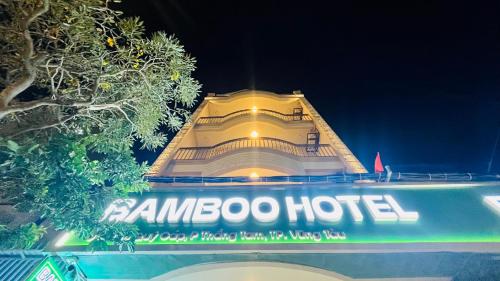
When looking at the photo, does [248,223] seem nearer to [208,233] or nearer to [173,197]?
[208,233]

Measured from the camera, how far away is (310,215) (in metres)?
6.01

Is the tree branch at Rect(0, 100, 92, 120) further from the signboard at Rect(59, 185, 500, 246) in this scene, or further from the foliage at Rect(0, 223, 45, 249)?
the signboard at Rect(59, 185, 500, 246)

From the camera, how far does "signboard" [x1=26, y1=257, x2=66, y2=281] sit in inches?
182

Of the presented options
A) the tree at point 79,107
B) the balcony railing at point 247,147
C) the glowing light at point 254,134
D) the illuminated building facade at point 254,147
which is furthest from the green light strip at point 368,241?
the glowing light at point 254,134

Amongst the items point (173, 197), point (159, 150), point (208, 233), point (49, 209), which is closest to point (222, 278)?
point (208, 233)

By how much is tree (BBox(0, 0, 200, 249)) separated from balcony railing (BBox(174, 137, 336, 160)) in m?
5.99

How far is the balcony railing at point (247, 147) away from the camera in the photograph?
40.8 ft

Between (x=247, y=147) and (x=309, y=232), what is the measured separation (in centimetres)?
695

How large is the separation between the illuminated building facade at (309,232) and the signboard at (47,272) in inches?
1.1

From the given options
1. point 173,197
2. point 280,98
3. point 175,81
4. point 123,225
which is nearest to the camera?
point 123,225

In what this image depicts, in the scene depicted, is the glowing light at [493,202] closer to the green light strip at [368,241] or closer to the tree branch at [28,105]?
the green light strip at [368,241]

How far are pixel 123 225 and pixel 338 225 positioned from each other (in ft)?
13.3

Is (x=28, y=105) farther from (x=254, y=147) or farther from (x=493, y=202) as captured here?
(x=493, y=202)

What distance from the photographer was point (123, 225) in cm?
459
